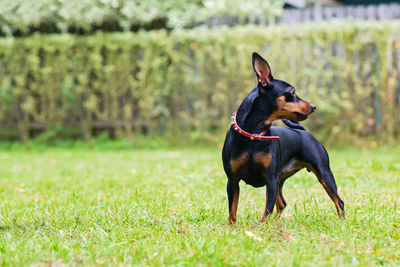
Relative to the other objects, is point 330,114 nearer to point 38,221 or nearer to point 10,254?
point 38,221

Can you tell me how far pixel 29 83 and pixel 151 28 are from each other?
325cm

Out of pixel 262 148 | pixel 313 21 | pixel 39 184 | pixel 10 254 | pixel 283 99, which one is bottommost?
pixel 39 184

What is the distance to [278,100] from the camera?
3.29 meters

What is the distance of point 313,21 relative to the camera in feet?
34.0

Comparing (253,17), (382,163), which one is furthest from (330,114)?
(382,163)

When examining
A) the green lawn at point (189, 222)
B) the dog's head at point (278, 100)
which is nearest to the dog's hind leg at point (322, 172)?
the green lawn at point (189, 222)

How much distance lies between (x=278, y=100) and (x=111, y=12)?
30.6 feet

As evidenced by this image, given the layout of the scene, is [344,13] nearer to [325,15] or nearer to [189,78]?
[325,15]

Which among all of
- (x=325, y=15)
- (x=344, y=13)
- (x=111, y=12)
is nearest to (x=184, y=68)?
(x=111, y=12)

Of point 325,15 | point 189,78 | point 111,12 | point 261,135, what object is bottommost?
point 261,135

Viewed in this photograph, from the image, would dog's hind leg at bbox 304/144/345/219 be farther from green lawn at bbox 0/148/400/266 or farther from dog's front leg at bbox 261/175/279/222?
dog's front leg at bbox 261/175/279/222

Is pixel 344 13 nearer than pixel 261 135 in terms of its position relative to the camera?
No

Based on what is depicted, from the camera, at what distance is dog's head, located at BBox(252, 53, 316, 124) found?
327cm

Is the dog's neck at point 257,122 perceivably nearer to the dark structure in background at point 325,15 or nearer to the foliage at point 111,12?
the dark structure in background at point 325,15
